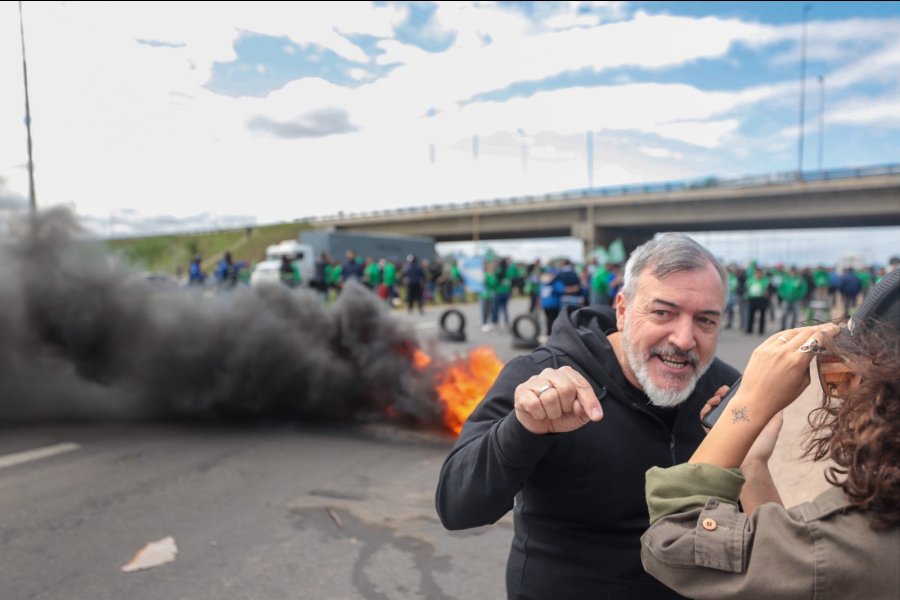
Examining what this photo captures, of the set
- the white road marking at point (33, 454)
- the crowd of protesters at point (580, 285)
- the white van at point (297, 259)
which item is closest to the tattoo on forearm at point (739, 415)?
the white road marking at point (33, 454)

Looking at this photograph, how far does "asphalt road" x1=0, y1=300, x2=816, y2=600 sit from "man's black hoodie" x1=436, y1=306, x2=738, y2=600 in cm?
95

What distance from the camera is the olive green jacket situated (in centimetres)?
105

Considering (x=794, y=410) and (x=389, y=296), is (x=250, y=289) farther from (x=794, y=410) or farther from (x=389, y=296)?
(x=389, y=296)

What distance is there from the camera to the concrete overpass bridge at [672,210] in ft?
116

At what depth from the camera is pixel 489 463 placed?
63.3 inches

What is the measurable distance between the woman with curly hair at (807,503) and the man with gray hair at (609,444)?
1.37ft

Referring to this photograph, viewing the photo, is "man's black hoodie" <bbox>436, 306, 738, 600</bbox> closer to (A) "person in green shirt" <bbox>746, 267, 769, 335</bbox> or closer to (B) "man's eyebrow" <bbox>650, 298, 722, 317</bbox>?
(B) "man's eyebrow" <bbox>650, 298, 722, 317</bbox>

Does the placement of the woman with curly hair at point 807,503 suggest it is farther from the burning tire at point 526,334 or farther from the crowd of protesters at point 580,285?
the burning tire at point 526,334

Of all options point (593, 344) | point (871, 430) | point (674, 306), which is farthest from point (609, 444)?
point (871, 430)

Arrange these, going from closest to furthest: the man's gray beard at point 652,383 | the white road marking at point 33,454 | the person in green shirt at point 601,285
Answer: the man's gray beard at point 652,383
the white road marking at point 33,454
the person in green shirt at point 601,285

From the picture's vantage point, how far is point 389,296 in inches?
837

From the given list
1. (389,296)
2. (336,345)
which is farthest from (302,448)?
(389,296)

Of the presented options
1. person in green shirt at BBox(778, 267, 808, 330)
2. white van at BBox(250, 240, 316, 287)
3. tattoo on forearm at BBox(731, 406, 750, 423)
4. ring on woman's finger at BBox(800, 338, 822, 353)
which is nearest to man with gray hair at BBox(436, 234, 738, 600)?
tattoo on forearm at BBox(731, 406, 750, 423)

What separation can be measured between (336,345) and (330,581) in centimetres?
438
